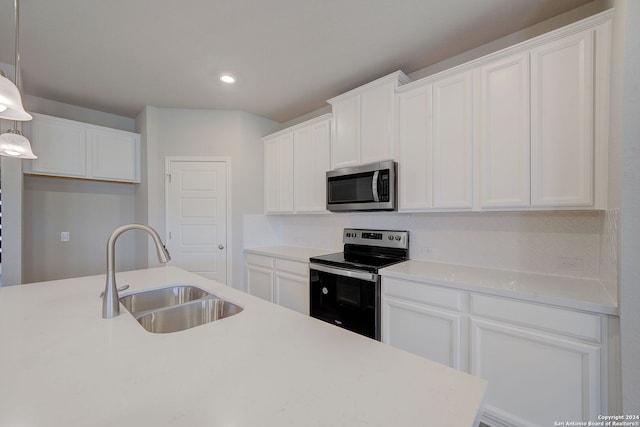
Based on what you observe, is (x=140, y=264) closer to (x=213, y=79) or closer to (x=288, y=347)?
(x=213, y=79)

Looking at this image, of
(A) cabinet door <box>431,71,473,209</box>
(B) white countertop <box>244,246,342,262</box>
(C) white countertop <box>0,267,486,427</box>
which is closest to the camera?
(C) white countertop <box>0,267,486,427</box>

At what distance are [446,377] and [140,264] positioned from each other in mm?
3775

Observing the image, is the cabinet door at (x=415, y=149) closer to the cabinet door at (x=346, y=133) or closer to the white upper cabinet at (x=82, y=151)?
the cabinet door at (x=346, y=133)

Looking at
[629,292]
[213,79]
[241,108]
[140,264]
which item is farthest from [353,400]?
[140,264]

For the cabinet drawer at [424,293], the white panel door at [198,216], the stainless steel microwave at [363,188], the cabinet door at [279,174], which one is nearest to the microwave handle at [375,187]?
the stainless steel microwave at [363,188]

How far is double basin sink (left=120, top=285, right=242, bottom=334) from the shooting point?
125cm

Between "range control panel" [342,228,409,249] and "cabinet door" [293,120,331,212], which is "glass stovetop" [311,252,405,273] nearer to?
"range control panel" [342,228,409,249]

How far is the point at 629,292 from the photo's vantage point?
1.07m

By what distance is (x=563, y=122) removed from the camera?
1.51 meters

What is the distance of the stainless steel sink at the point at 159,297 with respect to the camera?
1.48 m

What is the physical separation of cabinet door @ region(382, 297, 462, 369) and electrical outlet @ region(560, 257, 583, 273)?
793 mm

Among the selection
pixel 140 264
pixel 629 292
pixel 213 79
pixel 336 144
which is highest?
pixel 213 79

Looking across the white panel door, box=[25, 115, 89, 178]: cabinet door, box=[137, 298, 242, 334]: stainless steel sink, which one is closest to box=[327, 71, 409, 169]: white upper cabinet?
the white panel door

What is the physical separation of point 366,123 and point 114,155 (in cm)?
299
